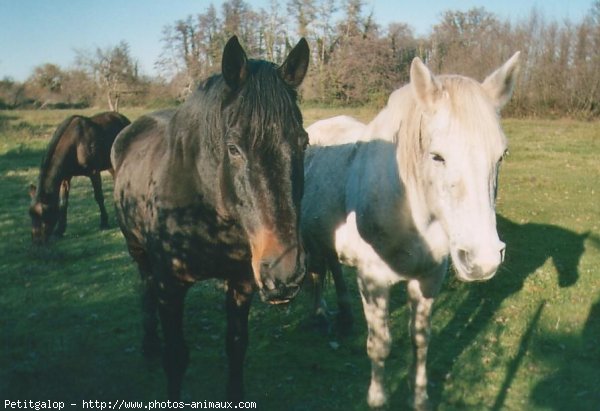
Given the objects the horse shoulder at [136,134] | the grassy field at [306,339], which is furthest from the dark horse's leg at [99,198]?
the horse shoulder at [136,134]

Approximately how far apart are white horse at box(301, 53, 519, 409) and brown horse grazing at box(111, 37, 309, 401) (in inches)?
29.4

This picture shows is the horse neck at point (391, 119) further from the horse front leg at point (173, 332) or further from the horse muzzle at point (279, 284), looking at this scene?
the horse front leg at point (173, 332)

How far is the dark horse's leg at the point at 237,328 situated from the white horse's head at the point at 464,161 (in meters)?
1.49

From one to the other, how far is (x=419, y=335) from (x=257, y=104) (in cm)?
234

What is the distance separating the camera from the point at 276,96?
8.87 feet

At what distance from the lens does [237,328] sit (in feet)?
12.6

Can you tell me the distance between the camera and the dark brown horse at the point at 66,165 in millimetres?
8250

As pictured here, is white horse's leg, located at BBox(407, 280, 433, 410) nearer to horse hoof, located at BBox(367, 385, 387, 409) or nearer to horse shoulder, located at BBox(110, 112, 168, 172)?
horse hoof, located at BBox(367, 385, 387, 409)

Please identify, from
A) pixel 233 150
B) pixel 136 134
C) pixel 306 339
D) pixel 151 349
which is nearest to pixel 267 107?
pixel 233 150

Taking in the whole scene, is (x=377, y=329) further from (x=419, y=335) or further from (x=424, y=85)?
(x=424, y=85)

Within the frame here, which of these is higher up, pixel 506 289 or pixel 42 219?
pixel 42 219

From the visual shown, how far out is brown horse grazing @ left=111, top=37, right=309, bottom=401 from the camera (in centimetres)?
258

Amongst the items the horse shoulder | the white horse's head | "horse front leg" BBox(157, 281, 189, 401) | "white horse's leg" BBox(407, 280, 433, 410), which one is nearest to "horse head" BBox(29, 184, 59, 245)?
the horse shoulder

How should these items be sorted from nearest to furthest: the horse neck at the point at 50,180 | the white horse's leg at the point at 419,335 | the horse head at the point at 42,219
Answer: the white horse's leg at the point at 419,335, the horse head at the point at 42,219, the horse neck at the point at 50,180
